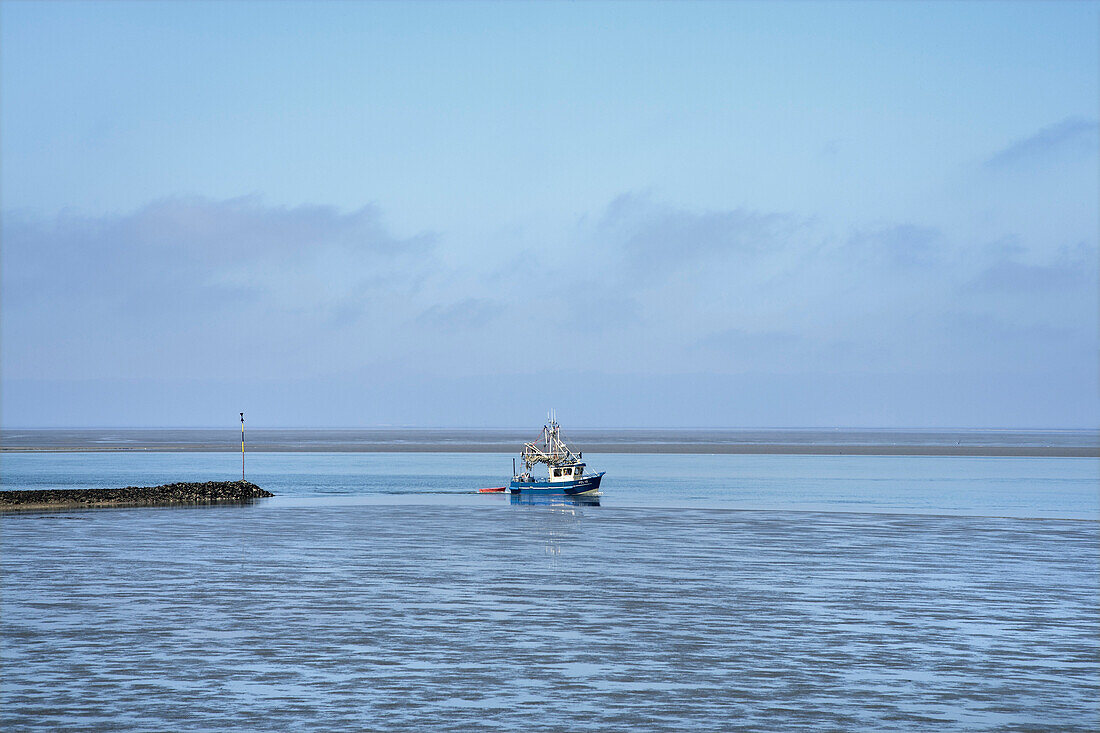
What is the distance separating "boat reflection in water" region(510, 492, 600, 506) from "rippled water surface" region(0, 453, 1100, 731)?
1339 centimetres

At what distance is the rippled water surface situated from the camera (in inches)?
696

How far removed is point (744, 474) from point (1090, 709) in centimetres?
8680

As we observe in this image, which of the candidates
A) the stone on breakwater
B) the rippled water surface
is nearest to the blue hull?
the stone on breakwater

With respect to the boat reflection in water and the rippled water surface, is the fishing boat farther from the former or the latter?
the rippled water surface

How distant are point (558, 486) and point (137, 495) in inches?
1091

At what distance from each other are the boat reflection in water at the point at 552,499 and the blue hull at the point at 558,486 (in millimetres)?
319

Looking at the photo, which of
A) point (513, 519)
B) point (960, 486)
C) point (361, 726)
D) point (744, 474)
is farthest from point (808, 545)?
point (744, 474)

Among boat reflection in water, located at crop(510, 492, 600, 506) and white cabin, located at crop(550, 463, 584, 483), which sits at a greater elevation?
white cabin, located at crop(550, 463, 584, 483)

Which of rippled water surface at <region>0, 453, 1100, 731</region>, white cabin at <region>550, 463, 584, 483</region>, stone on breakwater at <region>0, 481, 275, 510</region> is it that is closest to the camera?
rippled water surface at <region>0, 453, 1100, 731</region>

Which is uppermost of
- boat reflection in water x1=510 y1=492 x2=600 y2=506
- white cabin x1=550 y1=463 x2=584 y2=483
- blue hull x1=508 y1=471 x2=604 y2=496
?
white cabin x1=550 y1=463 x2=584 y2=483

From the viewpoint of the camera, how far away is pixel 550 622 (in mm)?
25469

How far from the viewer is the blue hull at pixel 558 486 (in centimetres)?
7525

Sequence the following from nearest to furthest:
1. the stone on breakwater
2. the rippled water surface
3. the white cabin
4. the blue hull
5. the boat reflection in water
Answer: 1. the rippled water surface
2. the stone on breakwater
3. the boat reflection in water
4. the blue hull
5. the white cabin

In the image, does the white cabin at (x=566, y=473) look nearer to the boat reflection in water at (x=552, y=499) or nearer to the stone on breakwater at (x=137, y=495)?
the boat reflection in water at (x=552, y=499)
